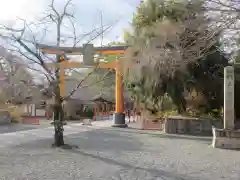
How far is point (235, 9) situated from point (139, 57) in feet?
36.6

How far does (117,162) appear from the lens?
30.7ft

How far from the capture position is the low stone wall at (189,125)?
17956 mm

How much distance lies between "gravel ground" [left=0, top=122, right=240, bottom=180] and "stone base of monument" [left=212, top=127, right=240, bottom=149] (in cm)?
41

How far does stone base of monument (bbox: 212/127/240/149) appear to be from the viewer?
12250 millimetres

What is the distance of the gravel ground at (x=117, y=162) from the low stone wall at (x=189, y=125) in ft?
16.2

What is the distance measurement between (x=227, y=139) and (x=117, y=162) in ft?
16.0

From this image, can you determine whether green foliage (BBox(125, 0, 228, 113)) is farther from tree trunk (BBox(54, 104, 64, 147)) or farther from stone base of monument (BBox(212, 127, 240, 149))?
tree trunk (BBox(54, 104, 64, 147))

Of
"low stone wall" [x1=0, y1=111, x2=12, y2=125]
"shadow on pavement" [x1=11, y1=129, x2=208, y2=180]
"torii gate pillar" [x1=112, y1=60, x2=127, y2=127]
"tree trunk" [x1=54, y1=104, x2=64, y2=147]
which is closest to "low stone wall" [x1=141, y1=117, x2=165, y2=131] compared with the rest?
"torii gate pillar" [x1=112, y1=60, x2=127, y2=127]

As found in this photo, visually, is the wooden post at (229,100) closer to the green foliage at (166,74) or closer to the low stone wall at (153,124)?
the green foliage at (166,74)

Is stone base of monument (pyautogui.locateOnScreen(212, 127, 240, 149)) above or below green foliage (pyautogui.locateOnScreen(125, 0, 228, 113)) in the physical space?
below

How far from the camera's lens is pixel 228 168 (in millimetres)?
8773

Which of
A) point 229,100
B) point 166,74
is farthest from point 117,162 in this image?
point 166,74

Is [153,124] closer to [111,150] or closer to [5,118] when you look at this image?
[111,150]

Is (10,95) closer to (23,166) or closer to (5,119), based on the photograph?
(5,119)
